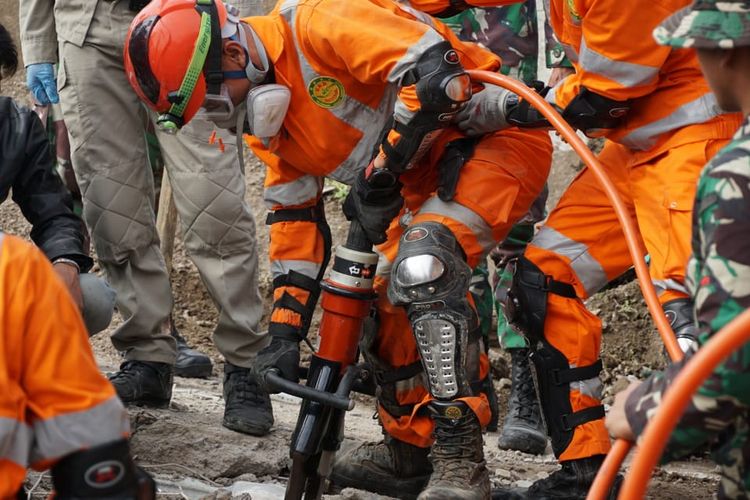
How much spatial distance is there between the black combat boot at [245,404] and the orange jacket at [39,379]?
2638mm

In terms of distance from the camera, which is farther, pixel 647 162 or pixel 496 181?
pixel 496 181

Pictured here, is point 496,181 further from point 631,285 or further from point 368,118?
point 631,285

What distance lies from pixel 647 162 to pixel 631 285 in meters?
3.30

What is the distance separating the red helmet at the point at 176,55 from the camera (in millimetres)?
4137

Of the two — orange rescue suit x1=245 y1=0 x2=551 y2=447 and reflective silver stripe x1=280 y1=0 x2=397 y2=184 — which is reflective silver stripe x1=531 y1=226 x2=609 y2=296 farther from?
reflective silver stripe x1=280 y1=0 x2=397 y2=184

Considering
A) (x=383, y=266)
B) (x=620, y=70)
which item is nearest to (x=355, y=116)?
(x=383, y=266)

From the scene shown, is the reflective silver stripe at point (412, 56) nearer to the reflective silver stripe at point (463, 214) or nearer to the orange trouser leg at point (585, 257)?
the reflective silver stripe at point (463, 214)

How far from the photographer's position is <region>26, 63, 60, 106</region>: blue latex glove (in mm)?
5637

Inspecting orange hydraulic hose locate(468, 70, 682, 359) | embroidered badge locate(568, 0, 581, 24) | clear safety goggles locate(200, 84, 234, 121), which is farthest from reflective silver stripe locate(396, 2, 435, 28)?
clear safety goggles locate(200, 84, 234, 121)

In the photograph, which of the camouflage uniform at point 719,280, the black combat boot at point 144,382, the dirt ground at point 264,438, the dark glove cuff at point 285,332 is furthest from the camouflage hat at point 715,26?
the black combat boot at point 144,382

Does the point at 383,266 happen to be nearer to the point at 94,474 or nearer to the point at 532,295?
the point at 532,295

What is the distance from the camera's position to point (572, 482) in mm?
3953

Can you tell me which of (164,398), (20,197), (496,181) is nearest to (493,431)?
(164,398)

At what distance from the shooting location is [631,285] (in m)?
7.01
